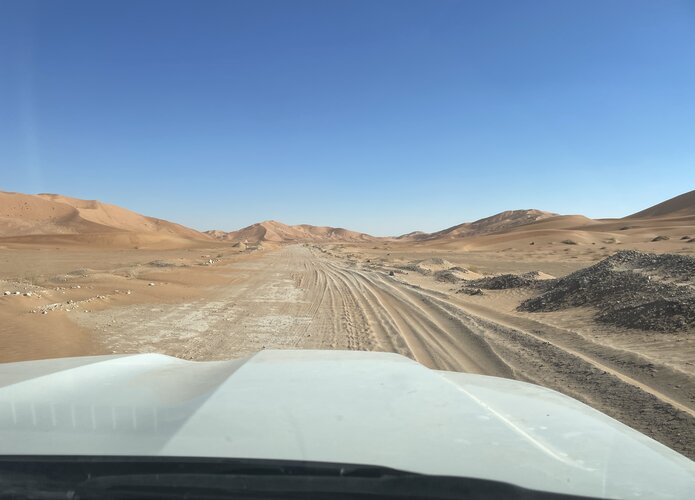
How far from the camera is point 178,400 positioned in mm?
2953

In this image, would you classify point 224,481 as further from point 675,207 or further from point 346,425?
point 675,207

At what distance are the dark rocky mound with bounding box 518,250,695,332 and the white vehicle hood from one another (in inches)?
328

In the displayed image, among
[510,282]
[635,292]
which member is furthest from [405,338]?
[510,282]

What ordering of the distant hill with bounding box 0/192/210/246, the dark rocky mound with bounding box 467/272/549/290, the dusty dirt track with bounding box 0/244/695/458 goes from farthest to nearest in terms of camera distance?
the distant hill with bounding box 0/192/210/246
the dark rocky mound with bounding box 467/272/549/290
the dusty dirt track with bounding box 0/244/695/458

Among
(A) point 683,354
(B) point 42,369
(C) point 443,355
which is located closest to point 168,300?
(C) point 443,355

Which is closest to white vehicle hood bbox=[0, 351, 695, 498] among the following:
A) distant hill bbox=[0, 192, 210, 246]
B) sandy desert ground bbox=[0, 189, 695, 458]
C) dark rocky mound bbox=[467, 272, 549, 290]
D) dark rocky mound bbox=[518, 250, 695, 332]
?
sandy desert ground bbox=[0, 189, 695, 458]

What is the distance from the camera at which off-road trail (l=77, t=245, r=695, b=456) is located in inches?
249

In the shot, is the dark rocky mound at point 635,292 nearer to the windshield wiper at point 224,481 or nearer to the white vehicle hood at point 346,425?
the white vehicle hood at point 346,425

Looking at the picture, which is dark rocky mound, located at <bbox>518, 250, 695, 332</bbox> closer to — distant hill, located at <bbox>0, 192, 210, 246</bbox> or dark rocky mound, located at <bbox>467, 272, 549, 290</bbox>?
dark rocky mound, located at <bbox>467, 272, 549, 290</bbox>

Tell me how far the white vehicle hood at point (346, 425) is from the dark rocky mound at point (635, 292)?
8323 mm

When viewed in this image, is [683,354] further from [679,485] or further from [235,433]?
[235,433]

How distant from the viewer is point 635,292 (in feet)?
41.1

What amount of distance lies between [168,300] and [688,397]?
14710mm

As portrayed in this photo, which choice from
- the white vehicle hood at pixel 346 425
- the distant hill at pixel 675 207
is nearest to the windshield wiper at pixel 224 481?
the white vehicle hood at pixel 346 425
